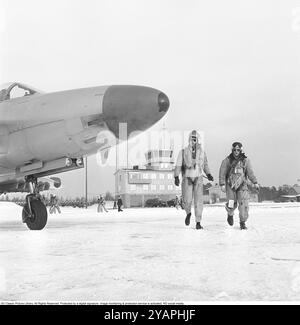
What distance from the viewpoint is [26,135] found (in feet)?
26.6

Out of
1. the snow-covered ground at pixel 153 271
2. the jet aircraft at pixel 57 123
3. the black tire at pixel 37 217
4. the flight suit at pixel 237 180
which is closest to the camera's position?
the snow-covered ground at pixel 153 271

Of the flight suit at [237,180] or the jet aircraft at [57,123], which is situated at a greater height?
the jet aircraft at [57,123]

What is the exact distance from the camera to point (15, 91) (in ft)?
28.5

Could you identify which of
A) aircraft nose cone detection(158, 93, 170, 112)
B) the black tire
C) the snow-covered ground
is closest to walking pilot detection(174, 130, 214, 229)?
aircraft nose cone detection(158, 93, 170, 112)

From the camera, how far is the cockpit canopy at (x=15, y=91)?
Result: 8.64m

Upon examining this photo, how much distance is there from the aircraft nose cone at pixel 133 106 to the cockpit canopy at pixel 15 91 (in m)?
2.33

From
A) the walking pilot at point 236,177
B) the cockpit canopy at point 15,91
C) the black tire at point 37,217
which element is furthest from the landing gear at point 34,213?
the walking pilot at point 236,177

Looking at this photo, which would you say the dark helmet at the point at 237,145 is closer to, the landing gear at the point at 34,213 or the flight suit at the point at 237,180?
the flight suit at the point at 237,180

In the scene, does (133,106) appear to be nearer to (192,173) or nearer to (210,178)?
(192,173)

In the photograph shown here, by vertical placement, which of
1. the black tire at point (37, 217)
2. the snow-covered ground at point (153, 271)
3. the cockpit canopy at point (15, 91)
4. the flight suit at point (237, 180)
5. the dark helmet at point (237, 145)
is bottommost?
the snow-covered ground at point (153, 271)

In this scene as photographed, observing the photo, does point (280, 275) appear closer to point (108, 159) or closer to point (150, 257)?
point (150, 257)

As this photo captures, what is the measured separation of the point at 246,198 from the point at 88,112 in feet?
11.9
